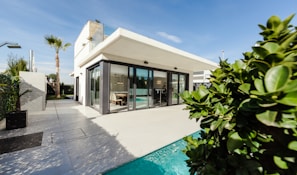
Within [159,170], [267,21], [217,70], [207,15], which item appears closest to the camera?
[267,21]

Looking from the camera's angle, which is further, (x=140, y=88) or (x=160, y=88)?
(x=160, y=88)

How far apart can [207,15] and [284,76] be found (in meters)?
10.8

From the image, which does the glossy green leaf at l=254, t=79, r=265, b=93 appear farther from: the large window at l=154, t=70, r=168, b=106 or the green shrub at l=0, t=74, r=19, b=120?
the large window at l=154, t=70, r=168, b=106

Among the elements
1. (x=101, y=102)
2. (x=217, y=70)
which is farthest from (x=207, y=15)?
(x=217, y=70)

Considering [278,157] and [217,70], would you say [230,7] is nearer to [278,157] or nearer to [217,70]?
[217,70]

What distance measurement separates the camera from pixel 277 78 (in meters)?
0.62

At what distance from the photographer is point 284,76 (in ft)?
1.97

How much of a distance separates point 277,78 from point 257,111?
188 millimetres

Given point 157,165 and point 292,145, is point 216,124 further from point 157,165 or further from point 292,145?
point 157,165

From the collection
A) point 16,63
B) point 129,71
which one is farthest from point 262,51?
→ point 16,63

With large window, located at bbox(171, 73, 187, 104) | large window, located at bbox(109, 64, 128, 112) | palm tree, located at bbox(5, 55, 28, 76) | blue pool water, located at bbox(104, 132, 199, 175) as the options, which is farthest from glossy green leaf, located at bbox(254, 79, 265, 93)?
palm tree, located at bbox(5, 55, 28, 76)

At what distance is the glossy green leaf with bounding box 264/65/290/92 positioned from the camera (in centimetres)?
59

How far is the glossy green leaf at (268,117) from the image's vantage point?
62 cm

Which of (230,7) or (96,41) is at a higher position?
(230,7)
